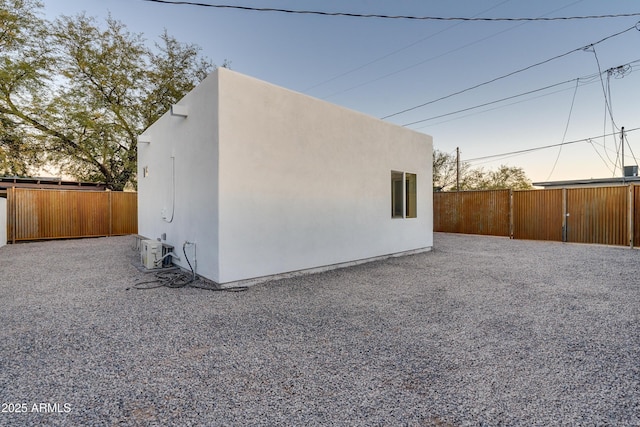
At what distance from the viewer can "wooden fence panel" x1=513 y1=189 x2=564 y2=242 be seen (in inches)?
355

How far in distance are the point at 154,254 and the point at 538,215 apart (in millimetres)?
10831

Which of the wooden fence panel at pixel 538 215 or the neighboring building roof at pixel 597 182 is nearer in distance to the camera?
the wooden fence panel at pixel 538 215

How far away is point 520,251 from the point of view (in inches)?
290

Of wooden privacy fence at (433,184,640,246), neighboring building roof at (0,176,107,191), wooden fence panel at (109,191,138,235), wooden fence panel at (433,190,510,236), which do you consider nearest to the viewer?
wooden privacy fence at (433,184,640,246)

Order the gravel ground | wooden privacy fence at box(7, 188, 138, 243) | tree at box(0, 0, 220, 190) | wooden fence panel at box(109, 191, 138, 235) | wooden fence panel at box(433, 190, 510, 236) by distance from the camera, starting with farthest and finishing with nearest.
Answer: tree at box(0, 0, 220, 190) < wooden fence panel at box(109, 191, 138, 235) < wooden fence panel at box(433, 190, 510, 236) < wooden privacy fence at box(7, 188, 138, 243) < the gravel ground

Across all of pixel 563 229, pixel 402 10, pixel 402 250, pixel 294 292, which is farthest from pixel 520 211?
pixel 294 292

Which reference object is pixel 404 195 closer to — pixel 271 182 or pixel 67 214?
pixel 271 182

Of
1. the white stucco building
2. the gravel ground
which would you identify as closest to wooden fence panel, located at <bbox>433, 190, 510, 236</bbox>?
the white stucco building

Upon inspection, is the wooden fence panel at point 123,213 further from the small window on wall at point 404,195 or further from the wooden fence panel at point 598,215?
the wooden fence panel at point 598,215

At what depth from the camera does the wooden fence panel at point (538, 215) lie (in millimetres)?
9016

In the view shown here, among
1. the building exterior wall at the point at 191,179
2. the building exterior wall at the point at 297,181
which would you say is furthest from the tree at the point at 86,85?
the building exterior wall at the point at 297,181

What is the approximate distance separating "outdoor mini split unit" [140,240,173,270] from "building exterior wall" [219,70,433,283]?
1.95m

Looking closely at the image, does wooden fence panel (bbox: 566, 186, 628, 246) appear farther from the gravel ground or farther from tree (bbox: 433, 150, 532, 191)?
tree (bbox: 433, 150, 532, 191)

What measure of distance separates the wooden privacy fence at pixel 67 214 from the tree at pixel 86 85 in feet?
12.3
